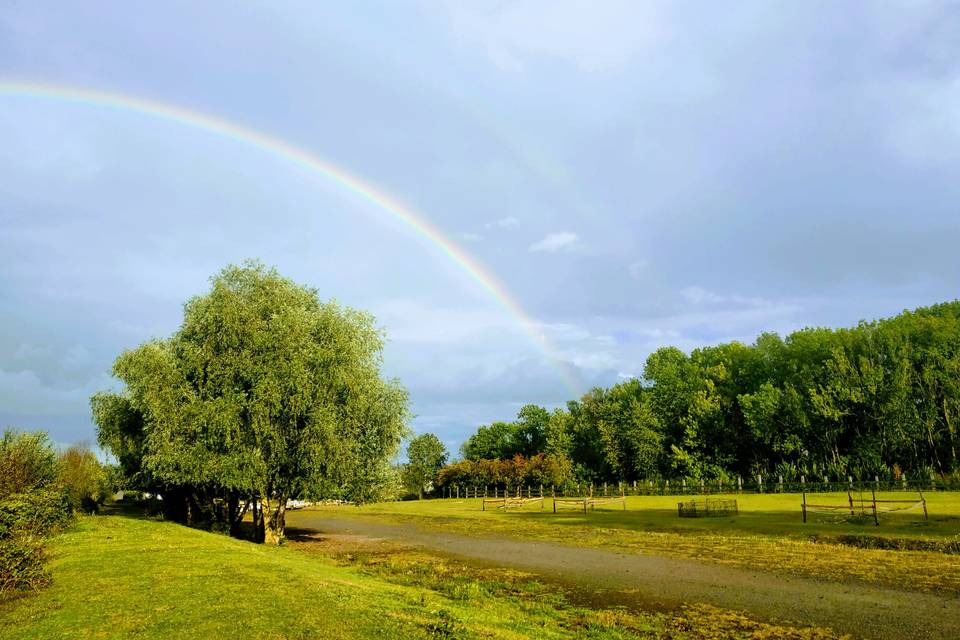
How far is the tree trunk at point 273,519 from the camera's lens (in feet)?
117

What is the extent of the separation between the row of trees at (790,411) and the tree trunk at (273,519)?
75.4 meters

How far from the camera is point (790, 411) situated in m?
96.9

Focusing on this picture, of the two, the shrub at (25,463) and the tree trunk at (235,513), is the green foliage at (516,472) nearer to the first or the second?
the tree trunk at (235,513)

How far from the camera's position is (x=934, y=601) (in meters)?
17.3

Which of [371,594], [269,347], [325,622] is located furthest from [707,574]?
[269,347]

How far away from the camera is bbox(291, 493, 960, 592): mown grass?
2277cm

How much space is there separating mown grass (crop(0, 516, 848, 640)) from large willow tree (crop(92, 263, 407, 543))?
8.96 m

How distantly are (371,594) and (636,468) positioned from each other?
10414 centimetres

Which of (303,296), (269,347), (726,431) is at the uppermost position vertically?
(303,296)

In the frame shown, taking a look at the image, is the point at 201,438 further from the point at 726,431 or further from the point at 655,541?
the point at 726,431

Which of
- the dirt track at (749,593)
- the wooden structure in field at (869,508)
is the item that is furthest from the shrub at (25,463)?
the wooden structure in field at (869,508)

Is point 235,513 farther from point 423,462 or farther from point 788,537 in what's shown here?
point 423,462

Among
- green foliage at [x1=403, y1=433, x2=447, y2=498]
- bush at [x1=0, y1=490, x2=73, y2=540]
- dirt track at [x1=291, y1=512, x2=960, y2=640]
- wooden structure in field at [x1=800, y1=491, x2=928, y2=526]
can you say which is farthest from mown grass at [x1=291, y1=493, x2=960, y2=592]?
green foliage at [x1=403, y1=433, x2=447, y2=498]

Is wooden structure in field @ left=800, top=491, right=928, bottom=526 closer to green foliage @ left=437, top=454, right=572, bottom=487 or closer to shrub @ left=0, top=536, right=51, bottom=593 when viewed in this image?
shrub @ left=0, top=536, right=51, bottom=593
